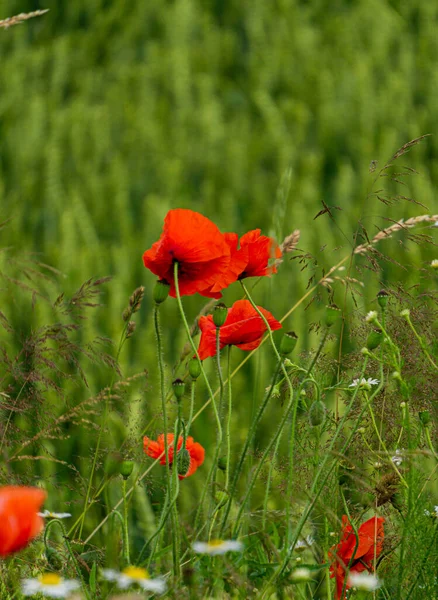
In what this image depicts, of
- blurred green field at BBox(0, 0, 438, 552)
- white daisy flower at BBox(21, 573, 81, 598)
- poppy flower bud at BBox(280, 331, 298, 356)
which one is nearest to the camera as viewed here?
white daisy flower at BBox(21, 573, 81, 598)

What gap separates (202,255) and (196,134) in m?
1.43

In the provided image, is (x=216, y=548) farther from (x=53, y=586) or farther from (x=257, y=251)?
(x=257, y=251)

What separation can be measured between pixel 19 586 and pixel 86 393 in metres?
0.96

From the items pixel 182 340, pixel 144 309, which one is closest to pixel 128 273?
pixel 144 309

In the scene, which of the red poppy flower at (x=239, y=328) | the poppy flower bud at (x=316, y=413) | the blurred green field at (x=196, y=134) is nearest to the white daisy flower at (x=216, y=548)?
the poppy flower bud at (x=316, y=413)

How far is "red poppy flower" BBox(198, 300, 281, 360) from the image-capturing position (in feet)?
3.28

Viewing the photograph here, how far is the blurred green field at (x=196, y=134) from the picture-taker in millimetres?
2002

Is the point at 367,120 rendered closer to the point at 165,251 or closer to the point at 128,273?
the point at 128,273

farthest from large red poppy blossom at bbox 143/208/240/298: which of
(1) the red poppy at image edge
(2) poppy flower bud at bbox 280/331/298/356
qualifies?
(2) poppy flower bud at bbox 280/331/298/356

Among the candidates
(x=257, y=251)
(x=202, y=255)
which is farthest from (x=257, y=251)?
(x=202, y=255)

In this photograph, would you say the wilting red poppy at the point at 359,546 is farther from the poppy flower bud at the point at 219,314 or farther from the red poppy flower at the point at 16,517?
the red poppy flower at the point at 16,517

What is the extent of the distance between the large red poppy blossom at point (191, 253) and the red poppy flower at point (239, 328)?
0.05 meters

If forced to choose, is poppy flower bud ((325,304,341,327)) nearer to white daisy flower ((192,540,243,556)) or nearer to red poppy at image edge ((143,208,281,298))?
red poppy at image edge ((143,208,281,298))

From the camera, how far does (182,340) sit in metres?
1.83
